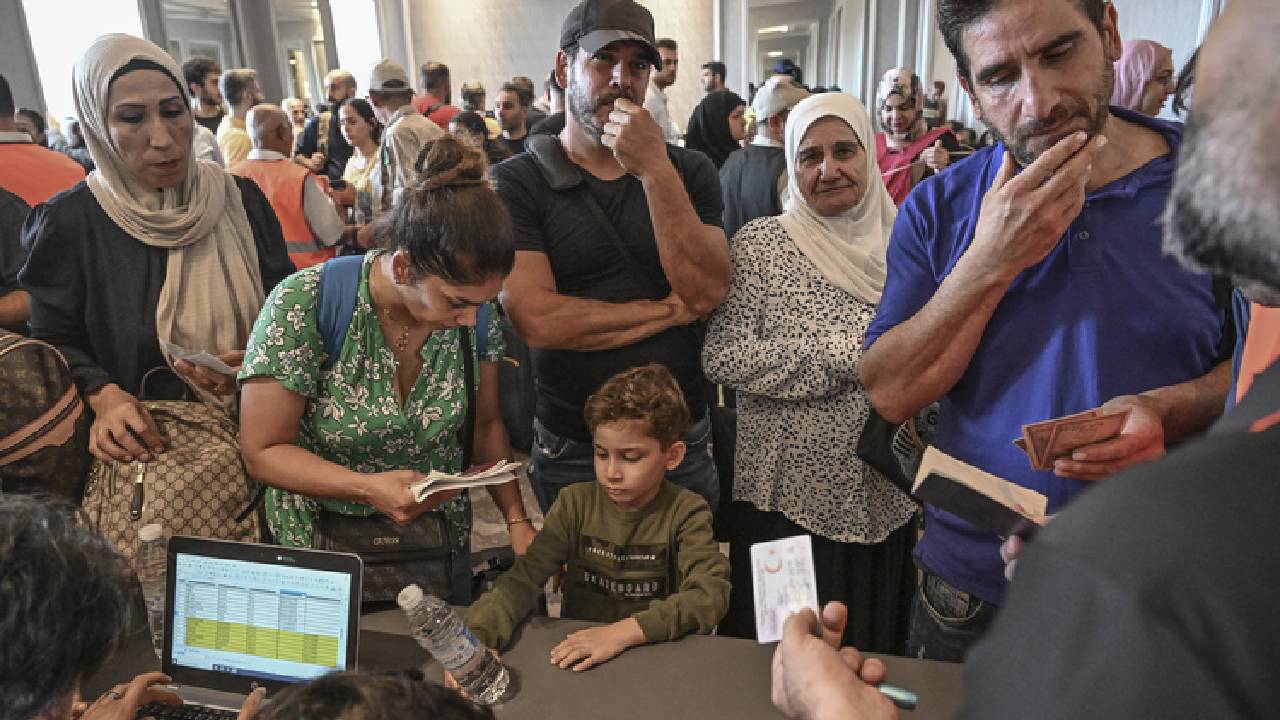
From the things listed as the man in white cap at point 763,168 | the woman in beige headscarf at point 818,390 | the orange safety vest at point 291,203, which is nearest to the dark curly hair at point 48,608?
the woman in beige headscarf at point 818,390

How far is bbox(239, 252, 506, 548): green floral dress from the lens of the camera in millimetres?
1543

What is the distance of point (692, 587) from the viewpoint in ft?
5.29

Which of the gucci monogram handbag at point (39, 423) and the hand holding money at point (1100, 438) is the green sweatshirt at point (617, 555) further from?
the gucci monogram handbag at point (39, 423)

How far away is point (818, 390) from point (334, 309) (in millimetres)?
1075

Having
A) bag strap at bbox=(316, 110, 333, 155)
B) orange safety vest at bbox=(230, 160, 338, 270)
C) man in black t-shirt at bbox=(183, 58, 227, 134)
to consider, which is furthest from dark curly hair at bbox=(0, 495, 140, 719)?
bag strap at bbox=(316, 110, 333, 155)

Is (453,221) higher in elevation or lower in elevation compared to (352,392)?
higher

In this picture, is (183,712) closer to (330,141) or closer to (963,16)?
(963,16)

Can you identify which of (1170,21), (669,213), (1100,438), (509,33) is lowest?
(1100,438)

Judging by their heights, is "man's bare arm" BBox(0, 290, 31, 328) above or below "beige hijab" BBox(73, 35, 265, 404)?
below

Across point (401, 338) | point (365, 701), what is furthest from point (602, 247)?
Result: point (365, 701)

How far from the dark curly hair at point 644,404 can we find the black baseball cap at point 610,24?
740 millimetres

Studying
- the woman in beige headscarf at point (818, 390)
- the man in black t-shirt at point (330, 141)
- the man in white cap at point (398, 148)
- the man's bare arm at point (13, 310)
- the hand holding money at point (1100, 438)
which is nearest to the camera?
the hand holding money at point (1100, 438)

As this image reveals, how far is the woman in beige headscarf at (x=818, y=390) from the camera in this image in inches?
76.1

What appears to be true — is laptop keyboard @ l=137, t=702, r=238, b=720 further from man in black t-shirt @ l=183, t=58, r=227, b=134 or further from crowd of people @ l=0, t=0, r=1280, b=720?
man in black t-shirt @ l=183, t=58, r=227, b=134
